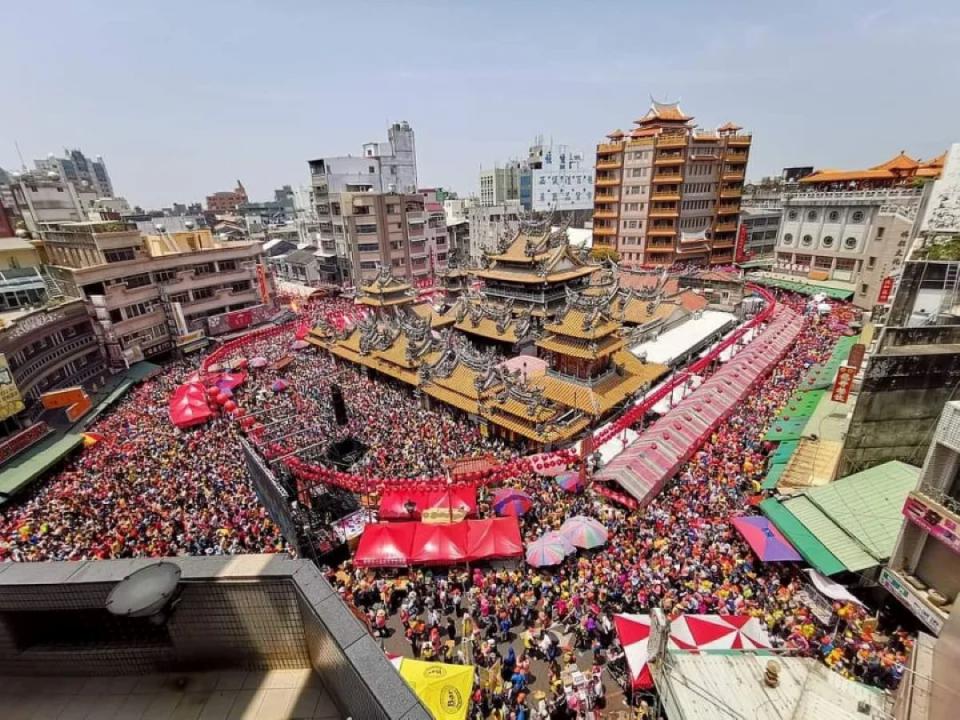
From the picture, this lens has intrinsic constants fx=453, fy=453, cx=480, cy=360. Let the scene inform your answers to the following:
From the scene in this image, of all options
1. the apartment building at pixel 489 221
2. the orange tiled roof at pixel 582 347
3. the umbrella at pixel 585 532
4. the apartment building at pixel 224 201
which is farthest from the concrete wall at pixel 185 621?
the apartment building at pixel 224 201

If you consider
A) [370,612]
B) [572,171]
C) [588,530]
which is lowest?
[370,612]

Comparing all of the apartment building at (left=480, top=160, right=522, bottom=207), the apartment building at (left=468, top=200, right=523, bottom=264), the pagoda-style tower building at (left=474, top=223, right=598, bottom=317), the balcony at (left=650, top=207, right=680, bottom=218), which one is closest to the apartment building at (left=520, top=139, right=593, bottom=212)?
the apartment building at (left=480, top=160, right=522, bottom=207)

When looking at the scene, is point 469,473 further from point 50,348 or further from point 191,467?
point 50,348

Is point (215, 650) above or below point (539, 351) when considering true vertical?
above

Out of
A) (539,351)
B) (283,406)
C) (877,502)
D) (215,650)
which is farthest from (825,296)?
(215,650)

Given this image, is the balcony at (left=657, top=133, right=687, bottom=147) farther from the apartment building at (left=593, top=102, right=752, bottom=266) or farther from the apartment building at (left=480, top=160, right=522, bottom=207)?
the apartment building at (left=480, top=160, right=522, bottom=207)

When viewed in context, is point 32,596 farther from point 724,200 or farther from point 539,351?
point 724,200
